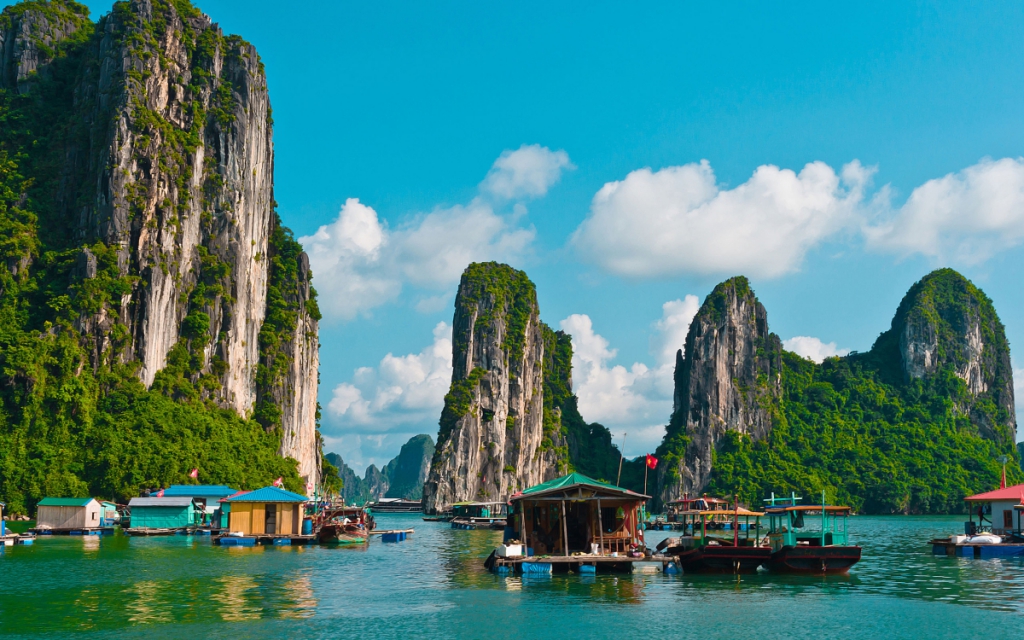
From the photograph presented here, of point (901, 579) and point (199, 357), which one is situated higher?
point (199, 357)

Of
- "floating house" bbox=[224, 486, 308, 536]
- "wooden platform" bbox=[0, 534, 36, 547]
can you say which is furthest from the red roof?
"wooden platform" bbox=[0, 534, 36, 547]

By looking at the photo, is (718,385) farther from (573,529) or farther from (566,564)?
(566,564)

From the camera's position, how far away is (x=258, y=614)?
2986 cm

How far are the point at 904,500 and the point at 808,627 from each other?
486ft

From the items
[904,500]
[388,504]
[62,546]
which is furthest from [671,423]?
[62,546]

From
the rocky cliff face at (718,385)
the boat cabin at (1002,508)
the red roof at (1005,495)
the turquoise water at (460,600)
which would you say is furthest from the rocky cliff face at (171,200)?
the rocky cliff face at (718,385)

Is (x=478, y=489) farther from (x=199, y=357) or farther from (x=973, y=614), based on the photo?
(x=973, y=614)

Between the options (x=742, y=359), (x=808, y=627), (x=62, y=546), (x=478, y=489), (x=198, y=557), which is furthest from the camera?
→ (x=742, y=359)

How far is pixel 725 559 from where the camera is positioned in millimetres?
43469

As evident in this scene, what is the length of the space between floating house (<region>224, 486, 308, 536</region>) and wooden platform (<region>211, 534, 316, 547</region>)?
1.09 metres

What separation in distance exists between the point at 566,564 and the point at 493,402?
394 ft

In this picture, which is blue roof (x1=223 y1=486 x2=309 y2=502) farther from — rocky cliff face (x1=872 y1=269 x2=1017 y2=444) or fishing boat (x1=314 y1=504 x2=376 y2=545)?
rocky cliff face (x1=872 y1=269 x2=1017 y2=444)

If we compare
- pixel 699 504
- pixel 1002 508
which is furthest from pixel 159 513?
pixel 1002 508

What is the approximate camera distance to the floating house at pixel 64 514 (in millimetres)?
68750
